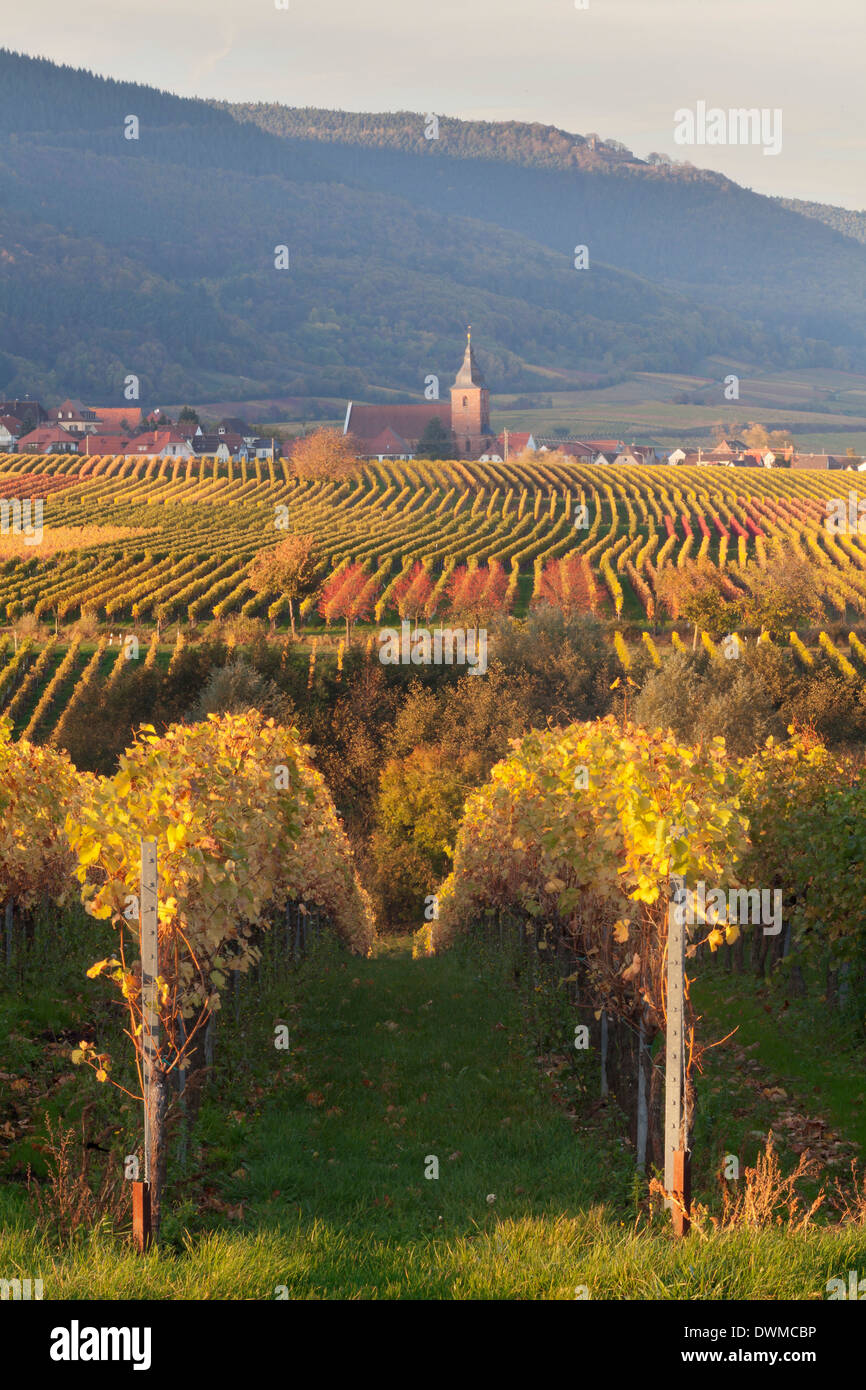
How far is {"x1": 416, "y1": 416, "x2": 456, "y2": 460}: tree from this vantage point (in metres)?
170

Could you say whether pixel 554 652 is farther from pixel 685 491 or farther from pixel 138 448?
pixel 138 448

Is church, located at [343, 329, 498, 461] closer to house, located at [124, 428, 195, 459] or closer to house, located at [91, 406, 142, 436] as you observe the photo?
house, located at [124, 428, 195, 459]

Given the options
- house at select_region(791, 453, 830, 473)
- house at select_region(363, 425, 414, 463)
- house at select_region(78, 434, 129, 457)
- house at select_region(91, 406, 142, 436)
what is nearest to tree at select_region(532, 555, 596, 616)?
house at select_region(791, 453, 830, 473)

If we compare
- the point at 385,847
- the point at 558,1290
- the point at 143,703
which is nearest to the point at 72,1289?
the point at 558,1290

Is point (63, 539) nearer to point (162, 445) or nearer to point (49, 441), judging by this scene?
point (162, 445)

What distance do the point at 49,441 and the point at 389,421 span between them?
57.3 m

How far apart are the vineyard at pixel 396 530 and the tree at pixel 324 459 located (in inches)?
67.5

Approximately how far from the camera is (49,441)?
513ft

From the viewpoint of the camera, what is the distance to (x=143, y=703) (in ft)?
176

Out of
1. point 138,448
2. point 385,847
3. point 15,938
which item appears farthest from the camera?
point 138,448

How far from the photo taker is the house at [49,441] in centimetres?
15525

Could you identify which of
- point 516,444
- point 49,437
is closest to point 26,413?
point 49,437
